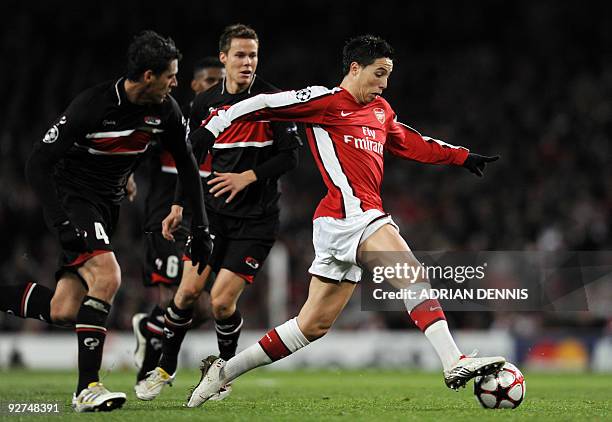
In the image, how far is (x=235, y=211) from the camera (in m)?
7.38

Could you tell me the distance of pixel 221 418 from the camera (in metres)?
5.43

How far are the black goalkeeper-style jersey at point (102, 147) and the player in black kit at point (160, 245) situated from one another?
1.72 m

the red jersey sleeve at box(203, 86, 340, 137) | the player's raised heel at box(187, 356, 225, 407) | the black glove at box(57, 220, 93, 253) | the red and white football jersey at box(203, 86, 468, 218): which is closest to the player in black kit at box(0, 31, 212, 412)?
the black glove at box(57, 220, 93, 253)

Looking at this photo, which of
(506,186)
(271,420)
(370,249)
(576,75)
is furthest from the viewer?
(576,75)

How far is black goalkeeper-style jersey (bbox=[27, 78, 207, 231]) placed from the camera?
5.83m

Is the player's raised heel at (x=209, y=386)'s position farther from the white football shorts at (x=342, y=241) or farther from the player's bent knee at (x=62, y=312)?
the player's bent knee at (x=62, y=312)

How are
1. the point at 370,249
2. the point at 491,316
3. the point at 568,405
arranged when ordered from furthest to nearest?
1. the point at 491,316
2. the point at 568,405
3. the point at 370,249

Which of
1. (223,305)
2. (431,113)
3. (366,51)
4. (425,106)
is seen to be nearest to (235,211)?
(223,305)

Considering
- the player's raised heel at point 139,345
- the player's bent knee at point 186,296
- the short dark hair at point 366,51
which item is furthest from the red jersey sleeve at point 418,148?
the player's raised heel at point 139,345

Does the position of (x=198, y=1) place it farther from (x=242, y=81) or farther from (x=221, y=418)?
(x=221, y=418)

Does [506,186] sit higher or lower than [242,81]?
higher

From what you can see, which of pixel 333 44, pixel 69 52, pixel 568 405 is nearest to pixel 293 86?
pixel 333 44

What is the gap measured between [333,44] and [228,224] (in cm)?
1461

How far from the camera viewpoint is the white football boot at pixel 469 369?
5621mm
